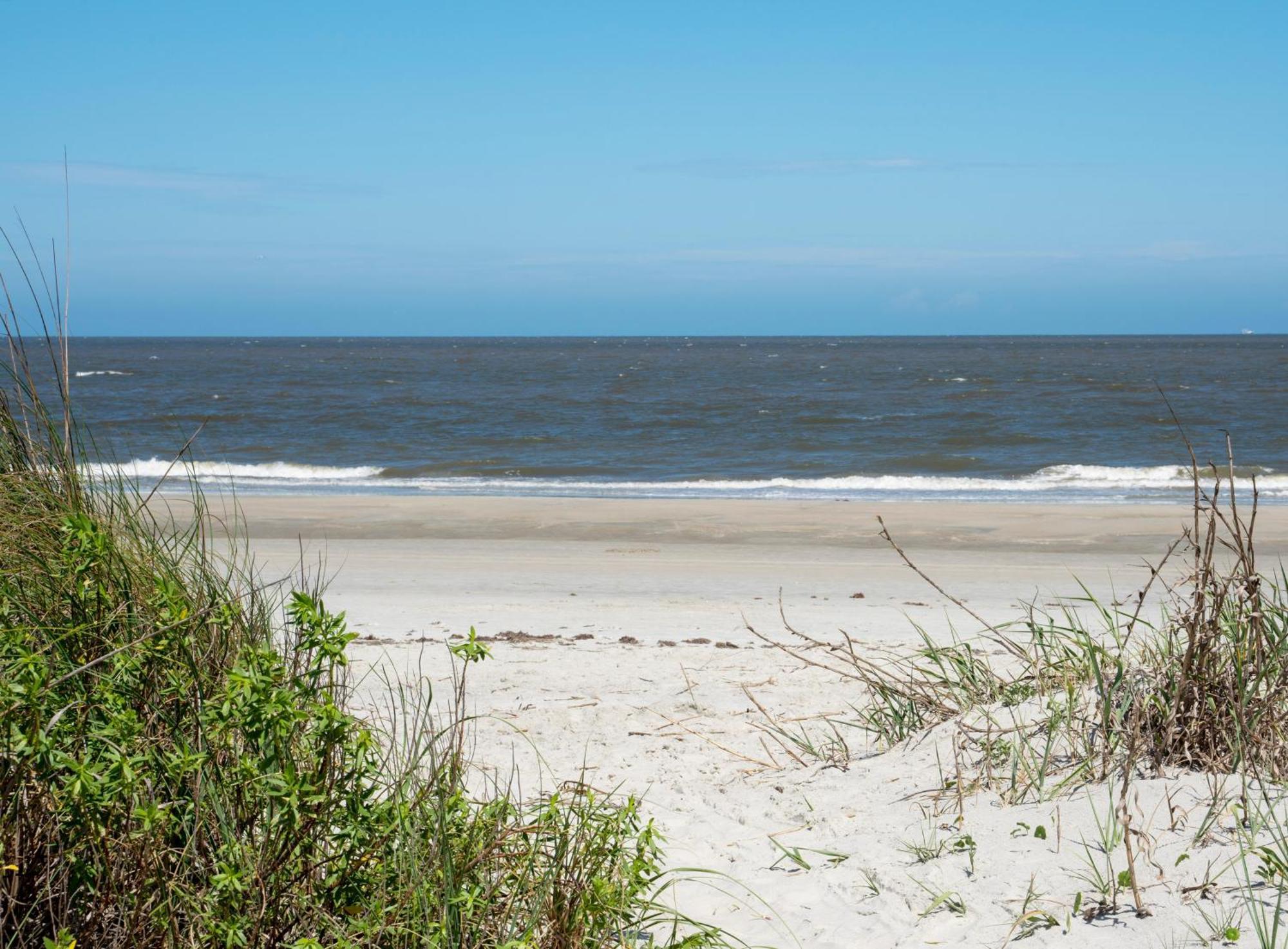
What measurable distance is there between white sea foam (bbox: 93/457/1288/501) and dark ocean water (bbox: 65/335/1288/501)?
7cm

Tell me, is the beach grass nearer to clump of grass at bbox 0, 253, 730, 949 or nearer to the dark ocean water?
clump of grass at bbox 0, 253, 730, 949

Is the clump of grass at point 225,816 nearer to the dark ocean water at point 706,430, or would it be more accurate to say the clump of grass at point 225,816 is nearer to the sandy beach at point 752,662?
the sandy beach at point 752,662

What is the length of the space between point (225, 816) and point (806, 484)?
55.2ft

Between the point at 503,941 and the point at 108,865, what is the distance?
82cm

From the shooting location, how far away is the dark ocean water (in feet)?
62.4

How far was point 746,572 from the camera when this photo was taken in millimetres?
9867

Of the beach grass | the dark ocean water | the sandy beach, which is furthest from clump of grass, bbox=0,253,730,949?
the dark ocean water

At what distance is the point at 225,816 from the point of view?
227cm

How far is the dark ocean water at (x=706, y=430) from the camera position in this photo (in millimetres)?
19031

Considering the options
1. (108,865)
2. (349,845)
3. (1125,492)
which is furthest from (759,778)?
(1125,492)

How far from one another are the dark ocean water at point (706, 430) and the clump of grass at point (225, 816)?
1.37 meters

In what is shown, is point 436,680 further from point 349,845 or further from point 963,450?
point 963,450

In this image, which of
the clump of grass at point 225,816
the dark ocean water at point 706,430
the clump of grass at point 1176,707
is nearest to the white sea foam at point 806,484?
the dark ocean water at point 706,430

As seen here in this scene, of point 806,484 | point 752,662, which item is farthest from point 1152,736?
point 806,484
